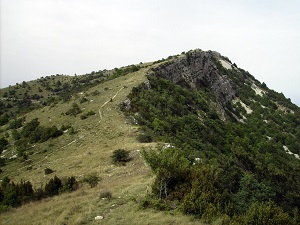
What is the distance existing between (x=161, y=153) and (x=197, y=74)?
3252 inches

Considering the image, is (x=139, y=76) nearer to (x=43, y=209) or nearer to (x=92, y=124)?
(x=92, y=124)

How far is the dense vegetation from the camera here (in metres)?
16.9

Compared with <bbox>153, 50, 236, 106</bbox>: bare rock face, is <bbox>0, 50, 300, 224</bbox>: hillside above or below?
below

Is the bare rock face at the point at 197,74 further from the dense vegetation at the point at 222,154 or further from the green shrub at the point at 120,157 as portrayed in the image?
the green shrub at the point at 120,157

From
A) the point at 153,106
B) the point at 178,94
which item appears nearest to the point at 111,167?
the point at 153,106

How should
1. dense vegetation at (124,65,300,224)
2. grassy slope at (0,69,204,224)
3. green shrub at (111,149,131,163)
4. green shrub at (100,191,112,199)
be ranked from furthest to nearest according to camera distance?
1. green shrub at (111,149,131,163)
2. green shrub at (100,191,112,199)
3. dense vegetation at (124,65,300,224)
4. grassy slope at (0,69,204,224)

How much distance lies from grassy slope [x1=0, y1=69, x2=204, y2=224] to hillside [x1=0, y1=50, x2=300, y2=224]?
0.39 ft

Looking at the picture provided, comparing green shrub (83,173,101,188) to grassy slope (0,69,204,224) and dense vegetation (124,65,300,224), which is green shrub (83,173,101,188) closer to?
grassy slope (0,69,204,224)

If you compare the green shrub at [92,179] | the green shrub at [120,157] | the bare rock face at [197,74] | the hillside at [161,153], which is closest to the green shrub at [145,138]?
the hillside at [161,153]

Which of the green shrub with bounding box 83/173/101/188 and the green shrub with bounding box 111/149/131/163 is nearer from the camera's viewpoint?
the green shrub with bounding box 83/173/101/188

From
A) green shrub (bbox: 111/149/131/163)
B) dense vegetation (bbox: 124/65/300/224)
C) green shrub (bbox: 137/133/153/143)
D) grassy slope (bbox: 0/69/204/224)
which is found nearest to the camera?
grassy slope (bbox: 0/69/204/224)

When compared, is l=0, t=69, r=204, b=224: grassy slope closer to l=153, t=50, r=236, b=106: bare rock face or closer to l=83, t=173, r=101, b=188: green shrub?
l=83, t=173, r=101, b=188: green shrub

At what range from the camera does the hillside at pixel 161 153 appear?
54.5ft

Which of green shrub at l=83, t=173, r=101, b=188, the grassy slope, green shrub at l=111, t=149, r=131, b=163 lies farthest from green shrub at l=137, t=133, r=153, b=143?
green shrub at l=83, t=173, r=101, b=188
